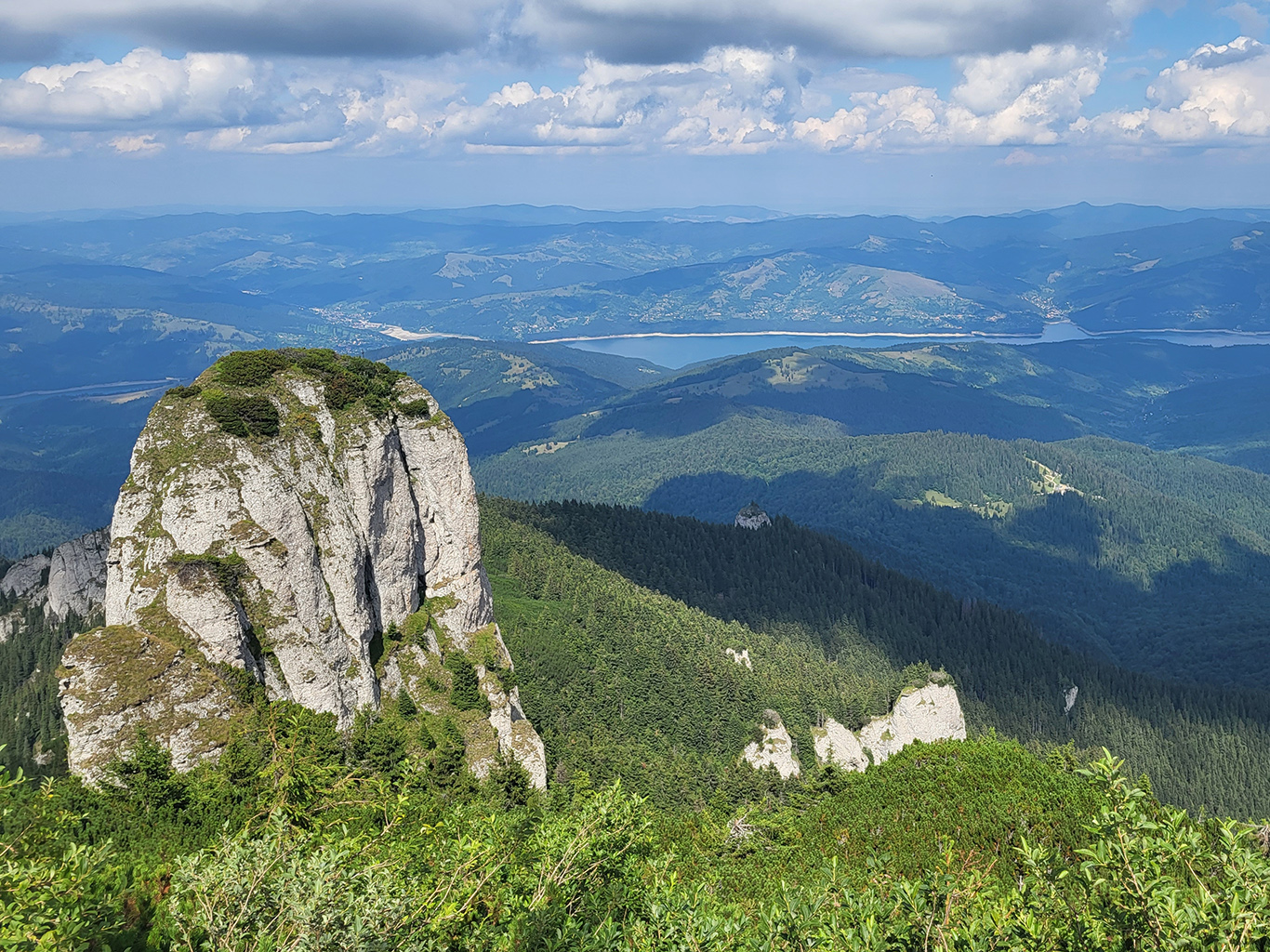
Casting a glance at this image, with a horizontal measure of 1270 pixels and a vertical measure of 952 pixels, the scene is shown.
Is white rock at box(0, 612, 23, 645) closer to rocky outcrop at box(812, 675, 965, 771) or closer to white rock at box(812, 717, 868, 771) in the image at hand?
white rock at box(812, 717, 868, 771)

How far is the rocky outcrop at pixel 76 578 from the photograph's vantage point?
307 feet

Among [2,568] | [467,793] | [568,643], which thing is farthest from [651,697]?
[2,568]

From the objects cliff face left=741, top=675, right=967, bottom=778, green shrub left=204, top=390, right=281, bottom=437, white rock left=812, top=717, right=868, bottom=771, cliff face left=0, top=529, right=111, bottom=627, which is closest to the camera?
green shrub left=204, top=390, right=281, bottom=437

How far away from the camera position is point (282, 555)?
43.8 metres

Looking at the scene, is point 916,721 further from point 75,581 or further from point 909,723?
point 75,581

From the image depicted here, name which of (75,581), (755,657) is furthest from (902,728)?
(75,581)

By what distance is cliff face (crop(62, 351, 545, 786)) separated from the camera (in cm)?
3931

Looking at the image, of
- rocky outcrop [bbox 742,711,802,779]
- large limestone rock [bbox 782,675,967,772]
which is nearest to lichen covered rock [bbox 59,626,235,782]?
rocky outcrop [bbox 742,711,802,779]

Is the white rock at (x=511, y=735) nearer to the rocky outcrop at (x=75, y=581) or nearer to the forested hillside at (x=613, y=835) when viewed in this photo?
the forested hillside at (x=613, y=835)

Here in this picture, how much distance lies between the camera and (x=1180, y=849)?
47.2 ft

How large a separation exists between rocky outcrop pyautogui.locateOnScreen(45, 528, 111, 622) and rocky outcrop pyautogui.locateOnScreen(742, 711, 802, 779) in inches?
2629

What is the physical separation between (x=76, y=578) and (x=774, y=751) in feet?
235

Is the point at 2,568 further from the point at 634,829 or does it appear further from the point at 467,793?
the point at 634,829

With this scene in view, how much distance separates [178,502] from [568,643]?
4463 cm
